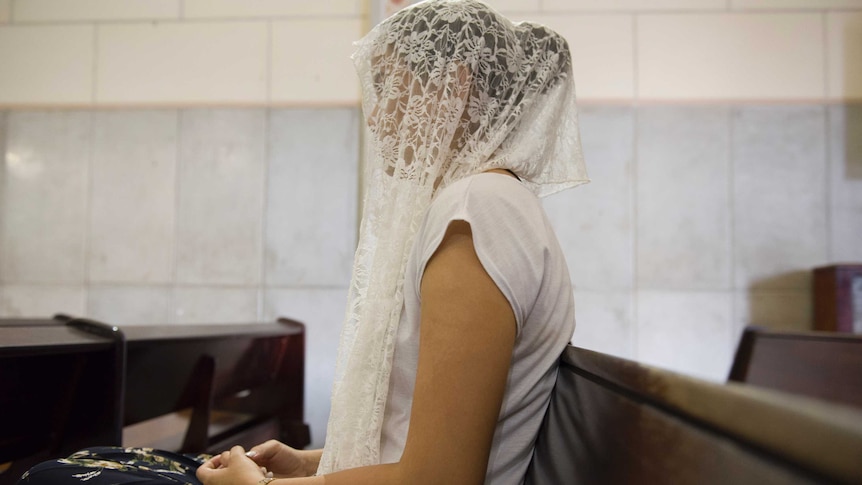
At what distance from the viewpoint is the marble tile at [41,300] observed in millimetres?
3211

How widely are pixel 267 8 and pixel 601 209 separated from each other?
6.46 ft

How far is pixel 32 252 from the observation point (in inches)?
128

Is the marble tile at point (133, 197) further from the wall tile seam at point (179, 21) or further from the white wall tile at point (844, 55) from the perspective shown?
the white wall tile at point (844, 55)

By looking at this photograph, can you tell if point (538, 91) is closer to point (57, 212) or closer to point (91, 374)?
point (91, 374)

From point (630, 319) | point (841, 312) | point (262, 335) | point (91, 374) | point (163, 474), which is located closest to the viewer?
point (163, 474)

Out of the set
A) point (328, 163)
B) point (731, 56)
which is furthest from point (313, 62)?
point (731, 56)

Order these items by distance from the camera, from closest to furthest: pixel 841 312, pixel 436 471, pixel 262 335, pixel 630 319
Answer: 1. pixel 436 471
2. pixel 262 335
3. pixel 841 312
4. pixel 630 319

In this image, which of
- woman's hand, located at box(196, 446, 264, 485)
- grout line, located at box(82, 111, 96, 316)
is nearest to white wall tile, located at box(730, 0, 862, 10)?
woman's hand, located at box(196, 446, 264, 485)

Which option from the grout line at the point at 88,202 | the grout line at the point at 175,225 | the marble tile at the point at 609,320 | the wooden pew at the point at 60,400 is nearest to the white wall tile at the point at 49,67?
the grout line at the point at 88,202

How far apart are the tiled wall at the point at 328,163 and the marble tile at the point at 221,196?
0.03 ft

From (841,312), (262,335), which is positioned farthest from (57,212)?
(841,312)

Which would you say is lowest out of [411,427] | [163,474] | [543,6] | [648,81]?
[163,474]

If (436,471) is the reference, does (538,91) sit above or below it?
above

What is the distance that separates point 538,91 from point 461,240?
35 centimetres
